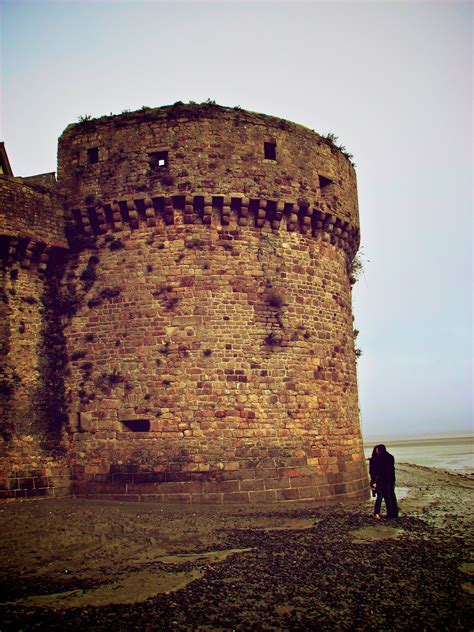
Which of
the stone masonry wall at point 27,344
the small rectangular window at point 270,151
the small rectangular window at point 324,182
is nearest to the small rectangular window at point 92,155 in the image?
the stone masonry wall at point 27,344

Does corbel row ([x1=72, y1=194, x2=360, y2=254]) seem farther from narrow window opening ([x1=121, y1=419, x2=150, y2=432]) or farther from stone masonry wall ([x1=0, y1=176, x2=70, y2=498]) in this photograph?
narrow window opening ([x1=121, y1=419, x2=150, y2=432])

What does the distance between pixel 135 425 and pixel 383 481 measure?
5113mm

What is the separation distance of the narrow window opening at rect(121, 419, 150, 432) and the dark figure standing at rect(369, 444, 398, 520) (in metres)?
4.64

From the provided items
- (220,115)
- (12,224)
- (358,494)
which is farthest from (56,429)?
(220,115)

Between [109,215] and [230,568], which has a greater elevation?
[109,215]

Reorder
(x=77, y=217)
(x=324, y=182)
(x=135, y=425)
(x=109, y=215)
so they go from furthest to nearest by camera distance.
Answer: (x=324, y=182), (x=77, y=217), (x=109, y=215), (x=135, y=425)

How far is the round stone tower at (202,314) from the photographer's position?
11.0 metres

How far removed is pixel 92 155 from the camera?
12.6m

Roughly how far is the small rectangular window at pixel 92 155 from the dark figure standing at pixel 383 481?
8.96 m

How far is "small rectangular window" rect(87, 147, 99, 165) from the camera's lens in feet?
41.1

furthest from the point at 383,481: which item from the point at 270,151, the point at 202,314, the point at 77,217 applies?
the point at 77,217

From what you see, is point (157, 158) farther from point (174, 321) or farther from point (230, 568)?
point (230, 568)

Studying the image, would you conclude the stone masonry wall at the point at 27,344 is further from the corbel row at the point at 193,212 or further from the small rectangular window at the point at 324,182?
the small rectangular window at the point at 324,182

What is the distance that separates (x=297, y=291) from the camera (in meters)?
12.4
